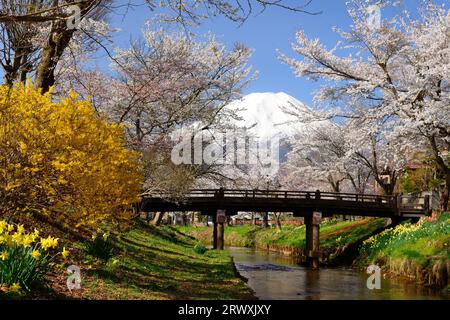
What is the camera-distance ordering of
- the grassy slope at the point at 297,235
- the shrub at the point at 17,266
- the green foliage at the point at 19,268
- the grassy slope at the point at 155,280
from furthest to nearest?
the grassy slope at the point at 297,235, the grassy slope at the point at 155,280, the green foliage at the point at 19,268, the shrub at the point at 17,266

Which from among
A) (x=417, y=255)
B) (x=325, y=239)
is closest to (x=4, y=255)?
(x=417, y=255)

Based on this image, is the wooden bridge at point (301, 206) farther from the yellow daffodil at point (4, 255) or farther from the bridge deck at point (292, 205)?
Result: the yellow daffodil at point (4, 255)

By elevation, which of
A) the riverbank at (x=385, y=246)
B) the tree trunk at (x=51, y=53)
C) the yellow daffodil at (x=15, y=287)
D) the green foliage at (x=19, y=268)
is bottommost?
the riverbank at (x=385, y=246)

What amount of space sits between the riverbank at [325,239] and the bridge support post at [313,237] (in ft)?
6.42

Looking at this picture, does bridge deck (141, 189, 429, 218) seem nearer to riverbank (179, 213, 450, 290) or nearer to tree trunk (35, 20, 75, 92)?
riverbank (179, 213, 450, 290)

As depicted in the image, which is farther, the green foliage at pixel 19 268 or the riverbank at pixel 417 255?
the riverbank at pixel 417 255

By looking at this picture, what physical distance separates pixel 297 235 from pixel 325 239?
3943mm

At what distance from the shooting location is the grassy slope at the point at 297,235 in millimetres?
31062

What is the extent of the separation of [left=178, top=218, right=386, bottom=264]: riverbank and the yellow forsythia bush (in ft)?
69.6

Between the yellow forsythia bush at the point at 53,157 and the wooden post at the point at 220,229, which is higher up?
the yellow forsythia bush at the point at 53,157

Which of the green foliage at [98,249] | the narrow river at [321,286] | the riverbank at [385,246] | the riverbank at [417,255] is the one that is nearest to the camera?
the green foliage at [98,249]

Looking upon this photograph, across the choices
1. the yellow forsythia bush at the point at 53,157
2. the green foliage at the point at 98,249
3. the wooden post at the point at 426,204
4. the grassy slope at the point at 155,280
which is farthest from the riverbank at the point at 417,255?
the yellow forsythia bush at the point at 53,157

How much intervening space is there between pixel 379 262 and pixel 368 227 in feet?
31.2

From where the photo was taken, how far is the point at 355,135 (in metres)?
21.1
